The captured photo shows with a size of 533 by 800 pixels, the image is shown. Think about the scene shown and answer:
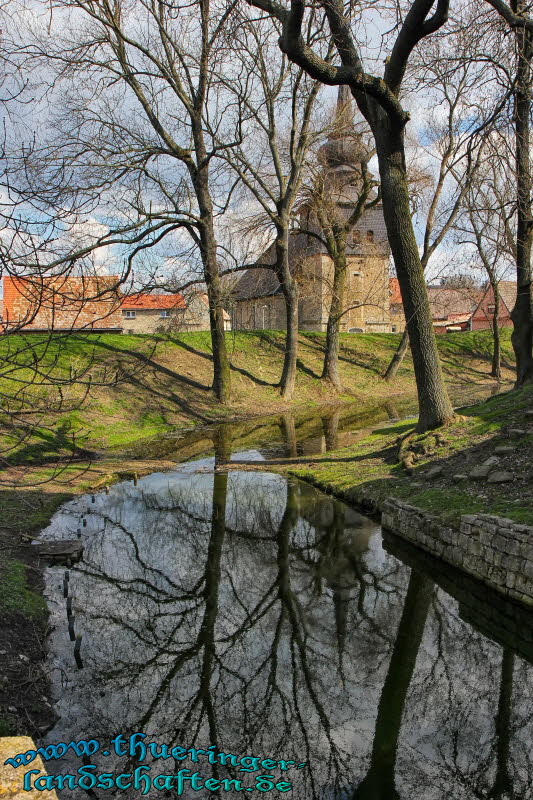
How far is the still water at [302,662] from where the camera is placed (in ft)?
15.7

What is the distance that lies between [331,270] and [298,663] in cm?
3633

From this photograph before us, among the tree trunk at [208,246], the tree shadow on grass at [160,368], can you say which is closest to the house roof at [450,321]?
the tree shadow on grass at [160,368]

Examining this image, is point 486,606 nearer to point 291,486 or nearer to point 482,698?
point 482,698

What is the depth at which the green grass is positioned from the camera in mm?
6855

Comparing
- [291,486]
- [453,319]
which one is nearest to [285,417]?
[291,486]

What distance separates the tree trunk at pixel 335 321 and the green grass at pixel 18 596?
19.6m

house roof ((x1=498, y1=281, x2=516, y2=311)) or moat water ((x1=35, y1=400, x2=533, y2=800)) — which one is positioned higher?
house roof ((x1=498, y1=281, x2=516, y2=311))

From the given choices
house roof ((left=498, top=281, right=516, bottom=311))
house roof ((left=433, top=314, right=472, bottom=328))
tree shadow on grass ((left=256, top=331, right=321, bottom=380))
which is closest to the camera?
tree shadow on grass ((left=256, top=331, right=321, bottom=380))

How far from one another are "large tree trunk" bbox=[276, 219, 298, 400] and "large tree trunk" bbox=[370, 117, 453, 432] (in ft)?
35.6

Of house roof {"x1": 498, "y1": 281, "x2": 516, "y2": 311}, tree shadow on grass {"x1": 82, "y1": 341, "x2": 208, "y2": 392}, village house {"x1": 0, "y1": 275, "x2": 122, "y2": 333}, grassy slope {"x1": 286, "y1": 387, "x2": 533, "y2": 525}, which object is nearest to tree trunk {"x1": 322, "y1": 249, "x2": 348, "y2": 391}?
tree shadow on grass {"x1": 82, "y1": 341, "x2": 208, "y2": 392}

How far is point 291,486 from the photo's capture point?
13617 mm

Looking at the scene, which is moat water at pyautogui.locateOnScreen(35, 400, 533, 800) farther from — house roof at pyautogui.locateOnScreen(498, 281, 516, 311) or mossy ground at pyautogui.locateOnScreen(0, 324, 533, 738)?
house roof at pyautogui.locateOnScreen(498, 281, 516, 311)

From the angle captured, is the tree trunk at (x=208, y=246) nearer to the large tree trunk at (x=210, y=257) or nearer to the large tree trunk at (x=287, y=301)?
the large tree trunk at (x=210, y=257)

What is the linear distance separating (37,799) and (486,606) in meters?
5.49
